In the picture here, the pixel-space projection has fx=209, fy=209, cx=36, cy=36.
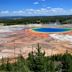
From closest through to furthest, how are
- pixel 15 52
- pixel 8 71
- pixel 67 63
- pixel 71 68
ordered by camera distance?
pixel 8 71 → pixel 71 68 → pixel 67 63 → pixel 15 52

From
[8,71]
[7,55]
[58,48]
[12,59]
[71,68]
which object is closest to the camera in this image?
[8,71]

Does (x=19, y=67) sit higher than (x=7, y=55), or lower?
higher

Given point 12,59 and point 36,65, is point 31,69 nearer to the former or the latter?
point 36,65

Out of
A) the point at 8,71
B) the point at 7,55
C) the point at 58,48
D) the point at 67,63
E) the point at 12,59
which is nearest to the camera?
the point at 8,71

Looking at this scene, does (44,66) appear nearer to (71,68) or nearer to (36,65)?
(36,65)

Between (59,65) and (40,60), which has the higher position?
(40,60)

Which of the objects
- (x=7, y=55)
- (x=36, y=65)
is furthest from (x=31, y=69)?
(x=7, y=55)

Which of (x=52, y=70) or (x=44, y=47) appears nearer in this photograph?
(x=52, y=70)

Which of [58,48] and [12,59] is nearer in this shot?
[12,59]

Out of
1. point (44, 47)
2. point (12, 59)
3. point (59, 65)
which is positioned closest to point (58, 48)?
point (44, 47)
